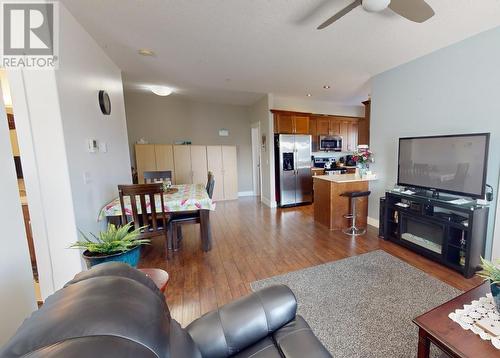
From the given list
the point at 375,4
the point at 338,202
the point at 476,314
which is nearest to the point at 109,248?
the point at 476,314

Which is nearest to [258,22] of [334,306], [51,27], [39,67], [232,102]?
[51,27]

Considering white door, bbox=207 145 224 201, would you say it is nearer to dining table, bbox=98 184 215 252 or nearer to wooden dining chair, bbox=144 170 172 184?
wooden dining chair, bbox=144 170 172 184

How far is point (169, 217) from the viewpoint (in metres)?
2.77

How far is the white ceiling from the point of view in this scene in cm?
187

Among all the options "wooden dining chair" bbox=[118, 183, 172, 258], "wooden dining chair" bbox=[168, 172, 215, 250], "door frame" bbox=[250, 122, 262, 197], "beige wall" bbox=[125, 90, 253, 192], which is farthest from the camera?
"door frame" bbox=[250, 122, 262, 197]

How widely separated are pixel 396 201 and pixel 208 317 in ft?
9.93

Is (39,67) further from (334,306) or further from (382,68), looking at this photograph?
(382,68)

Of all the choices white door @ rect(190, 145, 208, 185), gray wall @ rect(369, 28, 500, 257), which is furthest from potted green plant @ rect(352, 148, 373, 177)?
white door @ rect(190, 145, 208, 185)

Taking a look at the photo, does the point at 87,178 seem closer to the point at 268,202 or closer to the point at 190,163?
the point at 190,163

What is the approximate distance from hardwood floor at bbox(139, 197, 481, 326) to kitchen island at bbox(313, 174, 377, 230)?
21 cm

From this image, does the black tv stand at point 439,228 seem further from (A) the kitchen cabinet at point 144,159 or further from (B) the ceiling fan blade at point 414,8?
(A) the kitchen cabinet at point 144,159

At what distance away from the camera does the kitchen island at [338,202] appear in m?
3.50

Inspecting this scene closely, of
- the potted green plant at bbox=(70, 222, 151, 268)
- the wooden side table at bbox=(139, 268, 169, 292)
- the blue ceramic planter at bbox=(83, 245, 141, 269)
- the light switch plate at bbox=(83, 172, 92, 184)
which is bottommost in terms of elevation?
the wooden side table at bbox=(139, 268, 169, 292)

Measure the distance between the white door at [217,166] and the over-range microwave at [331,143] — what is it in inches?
110
